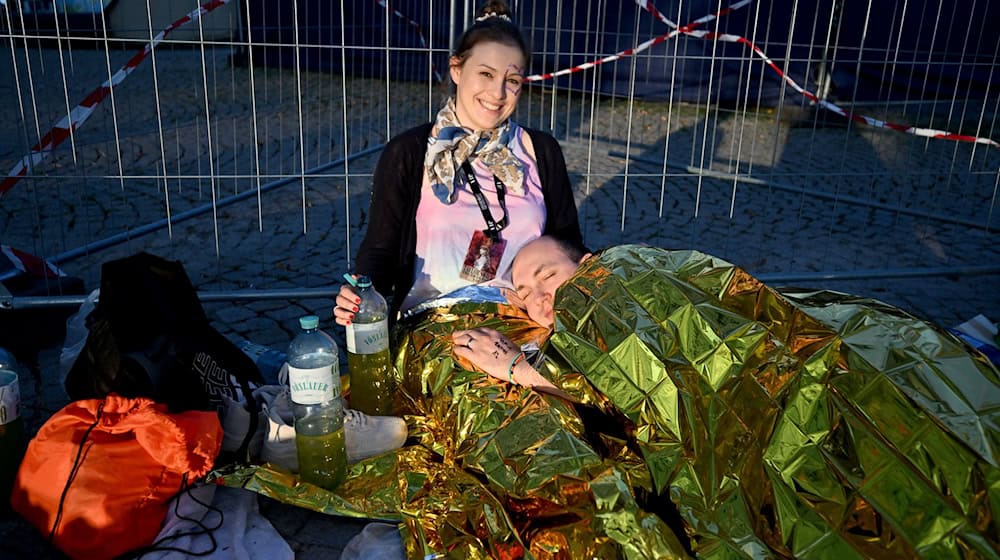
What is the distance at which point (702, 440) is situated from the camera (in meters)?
2.00

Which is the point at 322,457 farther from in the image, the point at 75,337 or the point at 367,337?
the point at 75,337

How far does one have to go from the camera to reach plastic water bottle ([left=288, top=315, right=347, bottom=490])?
244 centimetres

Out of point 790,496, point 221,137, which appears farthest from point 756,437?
point 221,137

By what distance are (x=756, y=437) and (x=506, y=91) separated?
1654 mm

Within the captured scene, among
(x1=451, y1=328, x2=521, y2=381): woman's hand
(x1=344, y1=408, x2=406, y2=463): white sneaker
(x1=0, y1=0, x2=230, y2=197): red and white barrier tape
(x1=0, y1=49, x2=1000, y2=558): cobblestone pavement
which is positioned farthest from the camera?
(x1=0, y1=49, x2=1000, y2=558): cobblestone pavement

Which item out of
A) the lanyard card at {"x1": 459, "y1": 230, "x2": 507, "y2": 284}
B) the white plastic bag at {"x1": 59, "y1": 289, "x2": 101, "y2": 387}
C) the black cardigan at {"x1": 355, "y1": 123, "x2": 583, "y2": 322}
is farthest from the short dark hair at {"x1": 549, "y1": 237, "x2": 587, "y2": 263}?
the white plastic bag at {"x1": 59, "y1": 289, "x2": 101, "y2": 387}

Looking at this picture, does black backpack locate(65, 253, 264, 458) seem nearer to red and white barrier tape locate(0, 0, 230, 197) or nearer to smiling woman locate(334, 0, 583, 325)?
smiling woman locate(334, 0, 583, 325)

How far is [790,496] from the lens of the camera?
1851mm

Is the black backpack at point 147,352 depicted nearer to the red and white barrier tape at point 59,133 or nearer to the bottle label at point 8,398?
the bottle label at point 8,398

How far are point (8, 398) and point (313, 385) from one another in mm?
979

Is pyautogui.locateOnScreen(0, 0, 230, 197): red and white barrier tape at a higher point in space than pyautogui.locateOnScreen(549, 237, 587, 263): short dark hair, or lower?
higher

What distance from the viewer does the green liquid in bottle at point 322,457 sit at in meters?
2.52

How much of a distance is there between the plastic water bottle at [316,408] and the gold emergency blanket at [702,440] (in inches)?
3.0

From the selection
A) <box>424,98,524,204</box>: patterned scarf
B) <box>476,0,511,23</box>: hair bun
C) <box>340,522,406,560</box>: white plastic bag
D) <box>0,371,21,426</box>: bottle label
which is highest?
<box>476,0,511,23</box>: hair bun
